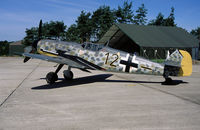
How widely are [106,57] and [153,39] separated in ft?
85.3

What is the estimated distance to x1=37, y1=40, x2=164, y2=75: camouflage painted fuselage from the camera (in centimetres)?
984

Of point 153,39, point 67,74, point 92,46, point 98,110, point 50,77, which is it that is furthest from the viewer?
point 153,39

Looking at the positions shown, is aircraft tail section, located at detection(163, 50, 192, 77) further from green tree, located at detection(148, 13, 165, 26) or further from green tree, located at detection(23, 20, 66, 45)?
green tree, located at detection(148, 13, 165, 26)

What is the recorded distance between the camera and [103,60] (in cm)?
1051

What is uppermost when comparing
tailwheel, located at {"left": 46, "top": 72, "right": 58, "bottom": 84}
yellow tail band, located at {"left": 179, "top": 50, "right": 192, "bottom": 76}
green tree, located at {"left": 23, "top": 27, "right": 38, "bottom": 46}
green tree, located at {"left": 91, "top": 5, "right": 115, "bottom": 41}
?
green tree, located at {"left": 91, "top": 5, "right": 115, "bottom": 41}

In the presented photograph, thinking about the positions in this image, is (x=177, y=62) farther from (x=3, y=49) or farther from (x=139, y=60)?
(x=3, y=49)

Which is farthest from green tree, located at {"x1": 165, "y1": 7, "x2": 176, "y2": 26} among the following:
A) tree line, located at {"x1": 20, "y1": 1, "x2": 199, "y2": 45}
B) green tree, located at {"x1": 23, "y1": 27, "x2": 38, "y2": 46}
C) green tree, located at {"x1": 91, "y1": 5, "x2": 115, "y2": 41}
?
green tree, located at {"x1": 23, "y1": 27, "x2": 38, "y2": 46}

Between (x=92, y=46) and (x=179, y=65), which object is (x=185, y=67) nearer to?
(x=179, y=65)

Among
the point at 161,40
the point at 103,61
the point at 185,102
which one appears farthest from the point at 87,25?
the point at 185,102

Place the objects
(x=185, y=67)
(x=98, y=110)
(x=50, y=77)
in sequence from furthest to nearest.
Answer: (x=50, y=77) → (x=185, y=67) → (x=98, y=110)

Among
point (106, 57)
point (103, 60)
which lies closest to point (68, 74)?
point (103, 60)

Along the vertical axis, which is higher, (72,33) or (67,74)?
(72,33)

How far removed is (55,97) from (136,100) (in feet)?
10.3

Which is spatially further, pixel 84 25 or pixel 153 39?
pixel 84 25
